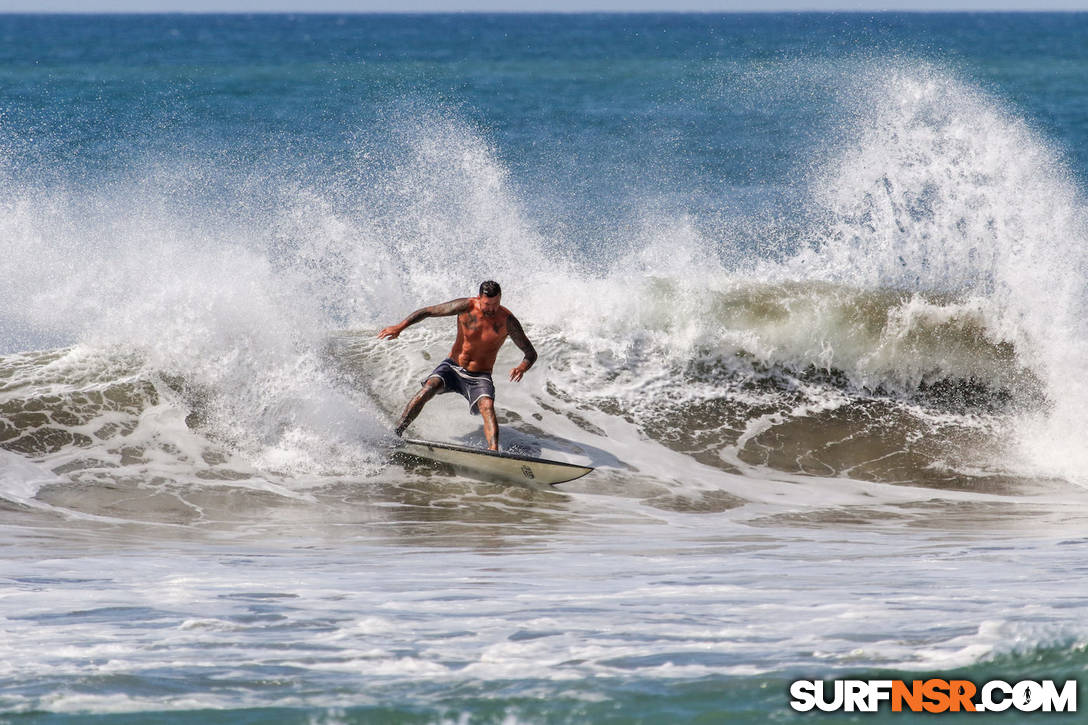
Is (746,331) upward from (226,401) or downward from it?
upward

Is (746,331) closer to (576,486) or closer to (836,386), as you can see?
(836,386)

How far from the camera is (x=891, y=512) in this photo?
8.76m

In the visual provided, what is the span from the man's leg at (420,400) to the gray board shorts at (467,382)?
0.04 metres

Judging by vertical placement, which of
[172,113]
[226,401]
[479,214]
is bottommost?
[226,401]

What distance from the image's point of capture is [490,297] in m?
9.09

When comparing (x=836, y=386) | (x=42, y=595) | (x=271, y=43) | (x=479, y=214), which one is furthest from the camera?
(x=271, y=43)

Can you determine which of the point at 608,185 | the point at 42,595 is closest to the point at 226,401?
the point at 42,595

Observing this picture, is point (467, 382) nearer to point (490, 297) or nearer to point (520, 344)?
point (520, 344)

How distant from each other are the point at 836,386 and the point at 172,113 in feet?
82.0

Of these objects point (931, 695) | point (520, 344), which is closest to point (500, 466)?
point (520, 344)

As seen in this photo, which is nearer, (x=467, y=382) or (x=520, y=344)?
(x=520, y=344)

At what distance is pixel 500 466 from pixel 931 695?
16.4 feet

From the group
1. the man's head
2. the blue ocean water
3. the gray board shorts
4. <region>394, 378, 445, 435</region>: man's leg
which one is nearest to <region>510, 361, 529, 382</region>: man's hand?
the gray board shorts

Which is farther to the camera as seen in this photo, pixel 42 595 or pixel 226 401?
pixel 226 401
